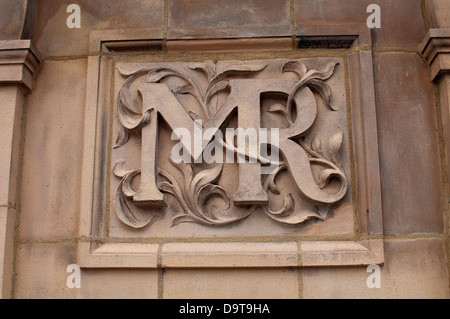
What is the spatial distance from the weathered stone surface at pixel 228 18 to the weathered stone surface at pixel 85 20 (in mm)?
98

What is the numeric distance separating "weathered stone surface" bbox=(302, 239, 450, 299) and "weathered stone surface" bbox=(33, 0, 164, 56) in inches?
55.6

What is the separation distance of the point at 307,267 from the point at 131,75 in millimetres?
1203

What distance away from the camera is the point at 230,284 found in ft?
8.64

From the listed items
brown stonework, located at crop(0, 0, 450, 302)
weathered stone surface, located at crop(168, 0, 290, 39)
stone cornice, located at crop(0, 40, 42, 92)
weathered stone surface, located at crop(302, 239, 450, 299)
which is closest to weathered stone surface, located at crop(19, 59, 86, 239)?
brown stonework, located at crop(0, 0, 450, 302)

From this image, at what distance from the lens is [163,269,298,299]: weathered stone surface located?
8.59 feet

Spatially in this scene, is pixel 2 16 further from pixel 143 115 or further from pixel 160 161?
pixel 160 161

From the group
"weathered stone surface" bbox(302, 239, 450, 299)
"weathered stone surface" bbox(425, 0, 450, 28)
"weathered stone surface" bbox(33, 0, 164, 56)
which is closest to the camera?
"weathered stone surface" bbox(302, 239, 450, 299)

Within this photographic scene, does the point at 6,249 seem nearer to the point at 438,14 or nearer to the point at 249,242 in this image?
the point at 249,242

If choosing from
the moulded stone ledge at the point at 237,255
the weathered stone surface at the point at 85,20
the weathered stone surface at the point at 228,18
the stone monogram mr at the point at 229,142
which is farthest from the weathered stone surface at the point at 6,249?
the weathered stone surface at the point at 228,18

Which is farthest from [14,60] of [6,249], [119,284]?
[119,284]

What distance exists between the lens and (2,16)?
9.70 feet

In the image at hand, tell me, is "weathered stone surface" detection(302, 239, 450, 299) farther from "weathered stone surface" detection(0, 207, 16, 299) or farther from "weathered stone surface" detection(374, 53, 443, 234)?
"weathered stone surface" detection(0, 207, 16, 299)

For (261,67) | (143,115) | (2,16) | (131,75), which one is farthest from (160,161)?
(2,16)

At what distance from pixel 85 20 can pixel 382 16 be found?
1.44m
